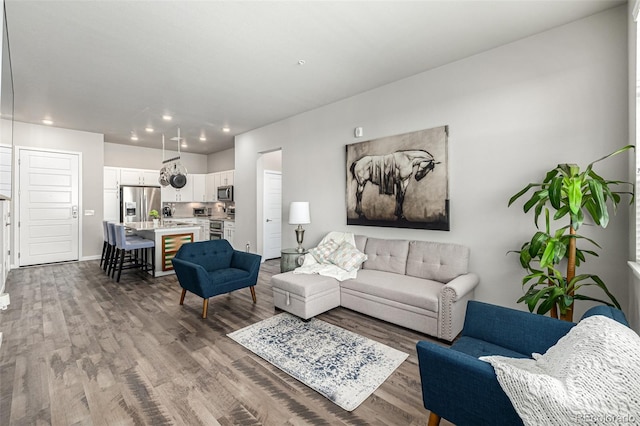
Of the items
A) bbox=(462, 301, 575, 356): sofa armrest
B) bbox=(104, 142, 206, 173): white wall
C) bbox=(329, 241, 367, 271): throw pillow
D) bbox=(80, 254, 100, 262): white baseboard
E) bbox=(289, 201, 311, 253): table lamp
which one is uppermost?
bbox=(104, 142, 206, 173): white wall

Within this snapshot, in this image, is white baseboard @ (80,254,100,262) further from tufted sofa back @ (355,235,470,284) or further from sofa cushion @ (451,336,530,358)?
sofa cushion @ (451,336,530,358)

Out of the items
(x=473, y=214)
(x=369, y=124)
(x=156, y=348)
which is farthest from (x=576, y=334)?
(x=369, y=124)

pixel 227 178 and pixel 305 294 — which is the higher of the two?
pixel 227 178

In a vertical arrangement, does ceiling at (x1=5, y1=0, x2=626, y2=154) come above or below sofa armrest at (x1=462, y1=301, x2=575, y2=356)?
above

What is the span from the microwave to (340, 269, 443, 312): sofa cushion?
15.8 ft

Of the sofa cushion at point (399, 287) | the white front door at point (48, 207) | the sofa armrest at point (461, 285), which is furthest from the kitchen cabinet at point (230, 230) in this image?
the sofa armrest at point (461, 285)

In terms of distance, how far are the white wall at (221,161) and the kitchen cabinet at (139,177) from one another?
164cm

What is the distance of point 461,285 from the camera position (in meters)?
2.72

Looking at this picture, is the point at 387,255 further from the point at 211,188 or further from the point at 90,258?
the point at 90,258

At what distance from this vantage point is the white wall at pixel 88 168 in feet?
19.6

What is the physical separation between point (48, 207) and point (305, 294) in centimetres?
628

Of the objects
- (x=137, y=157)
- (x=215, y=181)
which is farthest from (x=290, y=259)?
(x=137, y=157)

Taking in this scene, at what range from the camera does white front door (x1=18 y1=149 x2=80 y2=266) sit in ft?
18.6

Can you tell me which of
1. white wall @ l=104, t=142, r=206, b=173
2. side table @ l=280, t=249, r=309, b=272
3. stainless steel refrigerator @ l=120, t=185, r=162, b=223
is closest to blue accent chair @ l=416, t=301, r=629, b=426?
side table @ l=280, t=249, r=309, b=272
